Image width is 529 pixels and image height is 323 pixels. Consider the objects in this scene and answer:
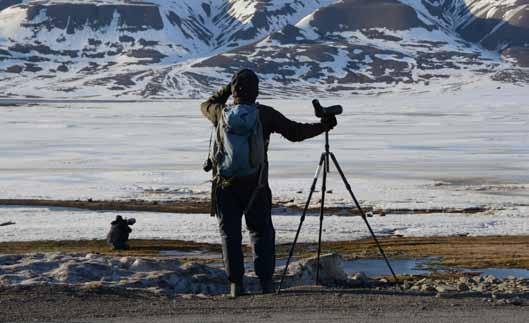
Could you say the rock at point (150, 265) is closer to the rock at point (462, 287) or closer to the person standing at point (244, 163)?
the person standing at point (244, 163)

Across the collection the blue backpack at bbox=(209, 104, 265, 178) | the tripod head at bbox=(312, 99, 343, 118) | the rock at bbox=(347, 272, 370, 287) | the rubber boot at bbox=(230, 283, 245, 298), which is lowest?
the rock at bbox=(347, 272, 370, 287)

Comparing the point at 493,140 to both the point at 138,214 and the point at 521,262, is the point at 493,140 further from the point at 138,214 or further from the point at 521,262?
the point at 521,262

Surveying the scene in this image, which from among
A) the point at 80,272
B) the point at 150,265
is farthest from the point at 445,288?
the point at 80,272

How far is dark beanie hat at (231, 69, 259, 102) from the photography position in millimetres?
9867

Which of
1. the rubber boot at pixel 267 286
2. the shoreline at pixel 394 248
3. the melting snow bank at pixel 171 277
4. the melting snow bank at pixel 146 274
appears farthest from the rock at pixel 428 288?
the shoreline at pixel 394 248

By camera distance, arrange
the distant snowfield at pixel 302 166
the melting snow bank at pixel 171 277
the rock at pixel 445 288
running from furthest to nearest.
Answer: the distant snowfield at pixel 302 166, the melting snow bank at pixel 171 277, the rock at pixel 445 288

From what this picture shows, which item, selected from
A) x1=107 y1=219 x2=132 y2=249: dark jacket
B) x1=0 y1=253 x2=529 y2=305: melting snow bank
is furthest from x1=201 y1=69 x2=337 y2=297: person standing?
x1=107 y1=219 x2=132 y2=249: dark jacket

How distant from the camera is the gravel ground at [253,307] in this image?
8.52m

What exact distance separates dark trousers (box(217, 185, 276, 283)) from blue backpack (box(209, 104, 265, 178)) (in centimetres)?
23

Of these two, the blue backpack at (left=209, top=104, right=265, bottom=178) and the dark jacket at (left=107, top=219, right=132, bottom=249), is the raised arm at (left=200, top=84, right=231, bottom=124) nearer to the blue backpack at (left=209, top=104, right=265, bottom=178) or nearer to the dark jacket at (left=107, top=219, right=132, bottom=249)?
the blue backpack at (left=209, top=104, right=265, bottom=178)

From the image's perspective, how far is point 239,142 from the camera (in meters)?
9.60

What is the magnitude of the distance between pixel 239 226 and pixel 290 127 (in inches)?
45.8

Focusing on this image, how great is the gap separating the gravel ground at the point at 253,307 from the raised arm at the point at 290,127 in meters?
1.66

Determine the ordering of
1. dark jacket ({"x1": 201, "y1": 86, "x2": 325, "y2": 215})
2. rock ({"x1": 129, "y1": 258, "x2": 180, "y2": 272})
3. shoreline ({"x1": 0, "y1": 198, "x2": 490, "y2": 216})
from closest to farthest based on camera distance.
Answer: dark jacket ({"x1": 201, "y1": 86, "x2": 325, "y2": 215}), rock ({"x1": 129, "y1": 258, "x2": 180, "y2": 272}), shoreline ({"x1": 0, "y1": 198, "x2": 490, "y2": 216})
